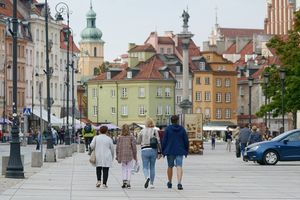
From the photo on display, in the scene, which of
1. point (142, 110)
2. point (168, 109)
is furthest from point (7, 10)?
point (168, 109)

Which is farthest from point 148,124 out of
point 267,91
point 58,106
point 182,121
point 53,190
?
point 58,106

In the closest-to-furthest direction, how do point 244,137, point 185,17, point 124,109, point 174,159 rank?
1. point 174,159
2. point 244,137
3. point 185,17
4. point 124,109

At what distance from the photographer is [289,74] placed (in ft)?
253

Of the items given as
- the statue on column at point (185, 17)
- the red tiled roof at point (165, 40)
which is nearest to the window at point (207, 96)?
the red tiled roof at point (165, 40)

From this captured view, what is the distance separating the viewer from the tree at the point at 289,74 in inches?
2965

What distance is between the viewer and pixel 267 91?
3260 inches

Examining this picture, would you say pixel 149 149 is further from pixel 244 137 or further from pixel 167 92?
pixel 167 92

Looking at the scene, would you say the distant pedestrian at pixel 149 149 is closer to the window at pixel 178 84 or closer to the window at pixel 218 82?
the window at pixel 178 84

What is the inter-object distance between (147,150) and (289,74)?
4709cm

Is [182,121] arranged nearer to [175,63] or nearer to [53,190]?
[53,190]

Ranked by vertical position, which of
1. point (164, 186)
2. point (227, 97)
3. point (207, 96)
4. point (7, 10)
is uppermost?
point (7, 10)

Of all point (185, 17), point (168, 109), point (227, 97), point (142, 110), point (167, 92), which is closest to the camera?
point (185, 17)

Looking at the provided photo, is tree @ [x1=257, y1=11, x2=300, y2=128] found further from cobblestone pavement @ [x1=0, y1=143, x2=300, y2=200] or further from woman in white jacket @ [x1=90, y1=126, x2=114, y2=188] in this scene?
woman in white jacket @ [x1=90, y1=126, x2=114, y2=188]

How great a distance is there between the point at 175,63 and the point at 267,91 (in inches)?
3740
